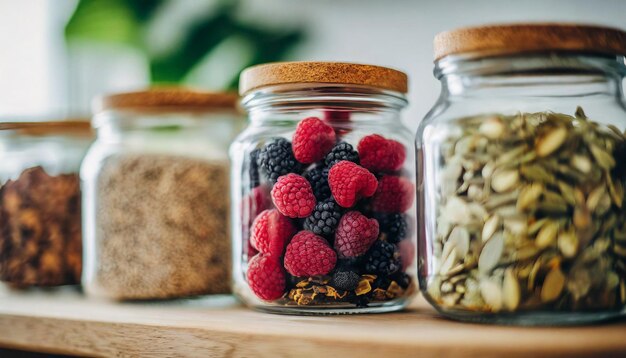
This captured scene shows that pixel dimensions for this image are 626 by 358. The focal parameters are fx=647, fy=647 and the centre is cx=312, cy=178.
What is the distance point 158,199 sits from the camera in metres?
0.83

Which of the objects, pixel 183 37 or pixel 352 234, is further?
pixel 183 37

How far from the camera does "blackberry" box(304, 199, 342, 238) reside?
2.12ft

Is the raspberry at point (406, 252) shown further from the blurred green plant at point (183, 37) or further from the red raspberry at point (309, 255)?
the blurred green plant at point (183, 37)

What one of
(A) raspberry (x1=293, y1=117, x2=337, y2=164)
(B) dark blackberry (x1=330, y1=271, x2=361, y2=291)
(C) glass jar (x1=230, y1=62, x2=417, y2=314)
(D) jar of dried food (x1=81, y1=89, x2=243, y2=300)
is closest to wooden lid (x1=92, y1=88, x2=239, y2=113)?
(D) jar of dried food (x1=81, y1=89, x2=243, y2=300)

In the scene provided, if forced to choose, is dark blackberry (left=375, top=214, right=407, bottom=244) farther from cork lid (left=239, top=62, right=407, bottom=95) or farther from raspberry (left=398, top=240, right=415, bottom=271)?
cork lid (left=239, top=62, right=407, bottom=95)

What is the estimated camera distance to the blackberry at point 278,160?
68cm

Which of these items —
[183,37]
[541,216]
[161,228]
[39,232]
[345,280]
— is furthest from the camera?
[183,37]

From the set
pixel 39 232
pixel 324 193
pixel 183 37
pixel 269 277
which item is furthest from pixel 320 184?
pixel 183 37

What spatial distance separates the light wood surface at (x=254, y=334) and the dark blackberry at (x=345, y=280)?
0.03 m

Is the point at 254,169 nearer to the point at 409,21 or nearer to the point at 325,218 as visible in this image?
the point at 325,218

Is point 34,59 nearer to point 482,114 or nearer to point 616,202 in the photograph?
point 482,114

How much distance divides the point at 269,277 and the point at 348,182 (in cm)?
13

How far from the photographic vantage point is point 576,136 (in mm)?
564

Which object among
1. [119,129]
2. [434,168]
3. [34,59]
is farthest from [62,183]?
[34,59]
